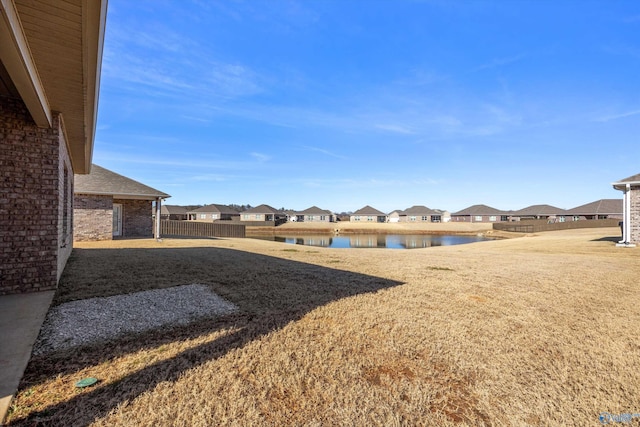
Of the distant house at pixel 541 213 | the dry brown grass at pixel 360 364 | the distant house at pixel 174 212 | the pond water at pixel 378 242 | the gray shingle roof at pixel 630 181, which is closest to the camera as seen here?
the dry brown grass at pixel 360 364

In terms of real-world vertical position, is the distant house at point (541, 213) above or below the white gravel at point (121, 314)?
above

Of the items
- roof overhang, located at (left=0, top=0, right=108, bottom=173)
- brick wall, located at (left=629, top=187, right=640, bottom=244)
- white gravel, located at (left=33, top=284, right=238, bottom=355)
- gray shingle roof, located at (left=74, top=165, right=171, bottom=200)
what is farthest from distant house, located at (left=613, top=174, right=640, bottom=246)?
gray shingle roof, located at (left=74, top=165, right=171, bottom=200)

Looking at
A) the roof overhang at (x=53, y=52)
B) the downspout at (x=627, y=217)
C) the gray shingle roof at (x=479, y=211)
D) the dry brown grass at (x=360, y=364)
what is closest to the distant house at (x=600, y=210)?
the gray shingle roof at (x=479, y=211)

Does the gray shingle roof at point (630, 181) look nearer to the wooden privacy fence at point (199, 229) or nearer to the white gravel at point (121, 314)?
the white gravel at point (121, 314)

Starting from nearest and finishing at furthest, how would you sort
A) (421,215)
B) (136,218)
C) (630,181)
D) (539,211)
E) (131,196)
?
(630,181) < (131,196) < (136,218) < (539,211) < (421,215)

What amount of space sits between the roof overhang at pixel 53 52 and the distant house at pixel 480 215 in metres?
70.5

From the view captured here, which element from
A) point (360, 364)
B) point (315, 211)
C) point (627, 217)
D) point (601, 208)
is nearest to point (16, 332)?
point (360, 364)

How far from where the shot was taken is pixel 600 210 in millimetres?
49344

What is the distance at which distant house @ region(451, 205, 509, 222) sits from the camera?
63156mm

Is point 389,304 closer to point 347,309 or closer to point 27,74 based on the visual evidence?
point 347,309

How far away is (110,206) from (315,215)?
52.7m

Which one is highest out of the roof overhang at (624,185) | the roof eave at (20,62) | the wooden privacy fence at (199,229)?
the roof eave at (20,62)

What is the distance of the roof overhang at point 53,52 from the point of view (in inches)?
126

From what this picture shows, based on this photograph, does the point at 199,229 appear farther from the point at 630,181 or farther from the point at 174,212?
the point at 174,212
